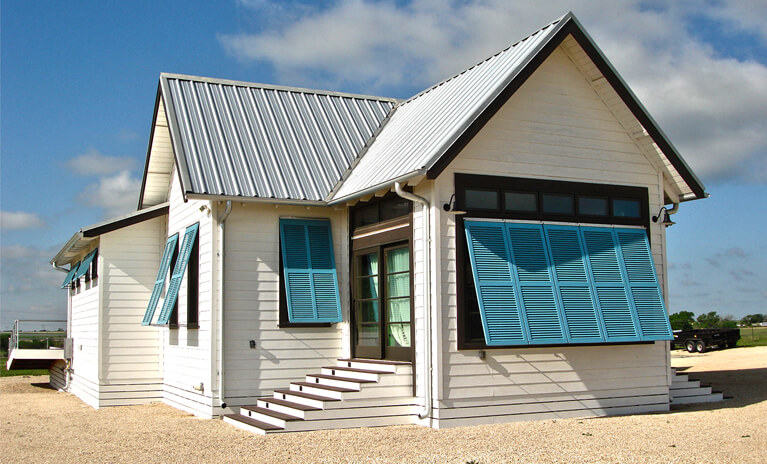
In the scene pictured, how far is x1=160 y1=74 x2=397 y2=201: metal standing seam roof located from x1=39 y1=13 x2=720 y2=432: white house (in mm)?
51

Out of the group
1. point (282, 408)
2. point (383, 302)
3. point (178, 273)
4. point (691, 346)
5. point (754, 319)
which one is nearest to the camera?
point (282, 408)

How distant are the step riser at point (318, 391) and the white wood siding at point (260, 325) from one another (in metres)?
0.37

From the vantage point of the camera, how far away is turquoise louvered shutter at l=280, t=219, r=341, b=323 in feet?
43.2

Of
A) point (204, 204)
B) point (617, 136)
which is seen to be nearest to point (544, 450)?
point (617, 136)

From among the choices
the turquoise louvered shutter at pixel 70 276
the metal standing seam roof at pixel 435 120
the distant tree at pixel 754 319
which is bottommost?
the distant tree at pixel 754 319

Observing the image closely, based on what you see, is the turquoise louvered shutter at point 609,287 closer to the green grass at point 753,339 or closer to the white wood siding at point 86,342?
the white wood siding at point 86,342

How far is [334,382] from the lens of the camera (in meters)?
12.3

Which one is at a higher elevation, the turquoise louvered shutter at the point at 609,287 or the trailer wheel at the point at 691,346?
the turquoise louvered shutter at the point at 609,287

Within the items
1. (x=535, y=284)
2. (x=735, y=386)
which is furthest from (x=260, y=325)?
(x=735, y=386)

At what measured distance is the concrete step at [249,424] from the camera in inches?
424

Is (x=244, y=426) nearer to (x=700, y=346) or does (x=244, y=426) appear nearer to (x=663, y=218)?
(x=663, y=218)

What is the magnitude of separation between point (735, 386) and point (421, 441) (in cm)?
845

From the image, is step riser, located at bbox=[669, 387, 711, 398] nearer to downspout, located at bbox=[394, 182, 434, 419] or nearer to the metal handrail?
downspout, located at bbox=[394, 182, 434, 419]

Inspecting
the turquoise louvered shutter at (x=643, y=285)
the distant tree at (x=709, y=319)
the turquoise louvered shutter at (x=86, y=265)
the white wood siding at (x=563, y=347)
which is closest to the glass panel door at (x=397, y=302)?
the white wood siding at (x=563, y=347)
